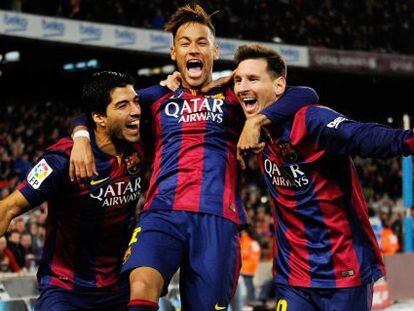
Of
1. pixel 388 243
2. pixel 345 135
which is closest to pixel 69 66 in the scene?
pixel 388 243

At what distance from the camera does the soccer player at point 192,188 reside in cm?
443

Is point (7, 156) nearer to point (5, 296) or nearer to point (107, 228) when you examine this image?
point (5, 296)

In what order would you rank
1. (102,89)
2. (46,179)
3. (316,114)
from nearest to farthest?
(316,114) < (46,179) < (102,89)

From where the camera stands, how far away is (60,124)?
754 inches

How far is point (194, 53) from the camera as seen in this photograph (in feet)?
16.3

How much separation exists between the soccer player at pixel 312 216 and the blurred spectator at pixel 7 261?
243 inches

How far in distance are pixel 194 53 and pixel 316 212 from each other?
1220mm

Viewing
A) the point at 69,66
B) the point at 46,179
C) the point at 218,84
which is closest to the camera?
the point at 46,179

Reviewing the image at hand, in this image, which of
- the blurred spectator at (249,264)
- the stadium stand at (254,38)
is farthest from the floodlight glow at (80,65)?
the blurred spectator at (249,264)

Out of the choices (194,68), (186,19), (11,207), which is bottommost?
(11,207)

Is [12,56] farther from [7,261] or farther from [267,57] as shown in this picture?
[267,57]

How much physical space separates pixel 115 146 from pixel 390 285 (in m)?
9.72

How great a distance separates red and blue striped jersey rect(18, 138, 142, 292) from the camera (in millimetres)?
5082

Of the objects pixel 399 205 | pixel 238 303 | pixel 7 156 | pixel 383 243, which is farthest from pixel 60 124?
pixel 238 303
